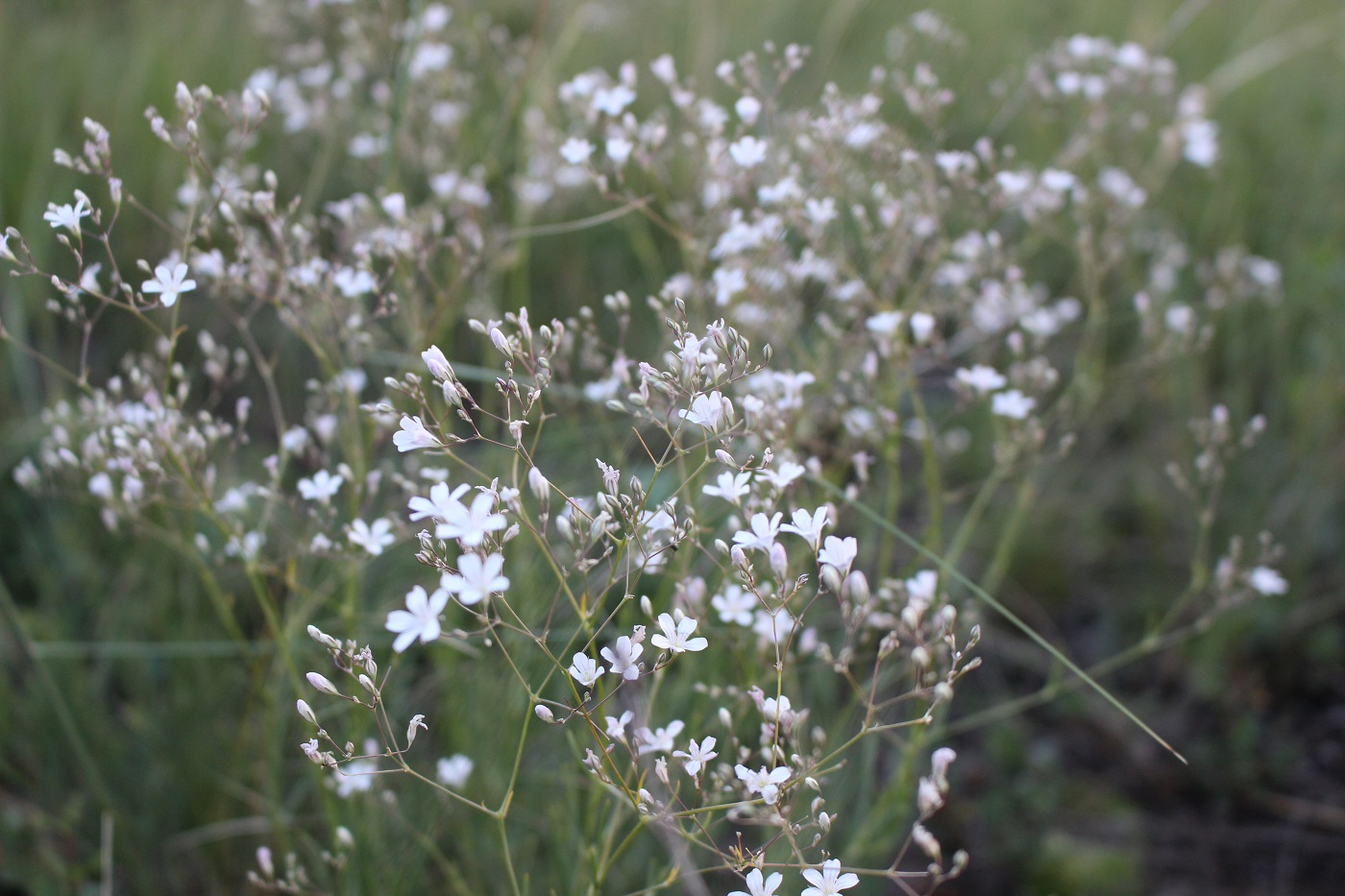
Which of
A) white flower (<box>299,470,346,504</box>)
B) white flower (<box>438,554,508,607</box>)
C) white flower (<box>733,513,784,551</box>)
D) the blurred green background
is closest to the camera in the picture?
white flower (<box>438,554,508,607</box>)

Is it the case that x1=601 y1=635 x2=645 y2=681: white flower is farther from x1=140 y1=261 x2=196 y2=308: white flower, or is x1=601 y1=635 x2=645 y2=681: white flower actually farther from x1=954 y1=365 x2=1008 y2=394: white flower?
x1=954 y1=365 x2=1008 y2=394: white flower

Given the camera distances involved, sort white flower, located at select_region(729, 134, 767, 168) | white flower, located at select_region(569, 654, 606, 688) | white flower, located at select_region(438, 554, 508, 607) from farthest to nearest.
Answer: white flower, located at select_region(729, 134, 767, 168), white flower, located at select_region(569, 654, 606, 688), white flower, located at select_region(438, 554, 508, 607)

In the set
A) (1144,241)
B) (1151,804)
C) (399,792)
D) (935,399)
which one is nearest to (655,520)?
(399,792)

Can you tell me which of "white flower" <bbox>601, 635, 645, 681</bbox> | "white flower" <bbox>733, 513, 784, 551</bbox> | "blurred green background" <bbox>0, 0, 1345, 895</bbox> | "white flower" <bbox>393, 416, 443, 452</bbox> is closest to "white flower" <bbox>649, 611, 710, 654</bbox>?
"white flower" <bbox>601, 635, 645, 681</bbox>

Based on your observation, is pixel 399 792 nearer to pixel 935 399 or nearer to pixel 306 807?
pixel 306 807

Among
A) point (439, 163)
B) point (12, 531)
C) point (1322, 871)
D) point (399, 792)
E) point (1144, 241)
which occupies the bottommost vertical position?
point (1322, 871)

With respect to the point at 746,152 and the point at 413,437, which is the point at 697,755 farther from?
the point at 746,152

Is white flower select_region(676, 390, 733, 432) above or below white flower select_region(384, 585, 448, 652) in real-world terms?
above

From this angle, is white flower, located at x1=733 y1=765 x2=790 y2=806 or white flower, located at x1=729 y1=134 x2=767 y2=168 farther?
white flower, located at x1=729 y1=134 x2=767 y2=168
